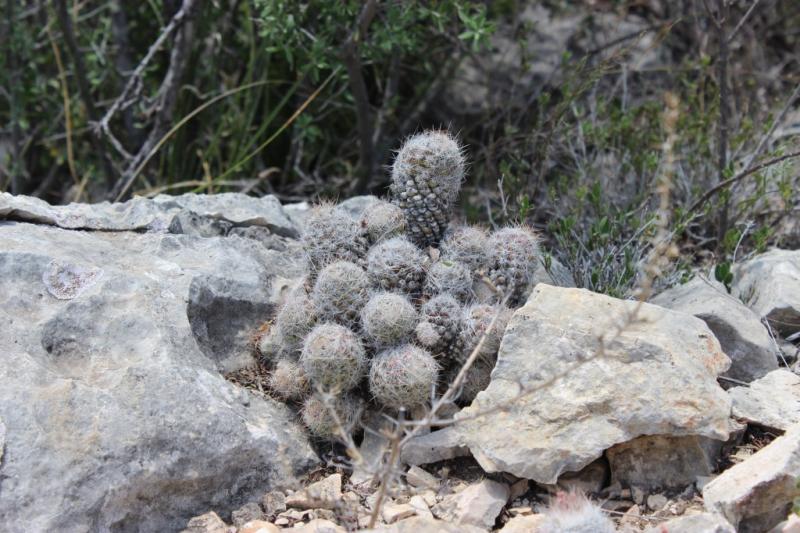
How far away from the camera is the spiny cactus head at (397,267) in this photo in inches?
115

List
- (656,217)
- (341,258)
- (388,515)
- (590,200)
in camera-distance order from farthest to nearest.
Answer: (590,200) < (656,217) < (341,258) < (388,515)

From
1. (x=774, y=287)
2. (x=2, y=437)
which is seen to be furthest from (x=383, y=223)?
(x=774, y=287)

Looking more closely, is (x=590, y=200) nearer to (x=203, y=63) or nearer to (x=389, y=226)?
(x=389, y=226)

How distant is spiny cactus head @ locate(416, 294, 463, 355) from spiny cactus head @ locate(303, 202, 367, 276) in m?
0.37

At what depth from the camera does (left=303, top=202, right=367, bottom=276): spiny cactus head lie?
304 centimetres

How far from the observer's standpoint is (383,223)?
121 inches

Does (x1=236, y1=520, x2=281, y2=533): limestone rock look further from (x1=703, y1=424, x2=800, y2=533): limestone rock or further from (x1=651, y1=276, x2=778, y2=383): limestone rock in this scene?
(x1=651, y1=276, x2=778, y2=383): limestone rock

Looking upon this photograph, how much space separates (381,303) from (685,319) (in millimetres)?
991

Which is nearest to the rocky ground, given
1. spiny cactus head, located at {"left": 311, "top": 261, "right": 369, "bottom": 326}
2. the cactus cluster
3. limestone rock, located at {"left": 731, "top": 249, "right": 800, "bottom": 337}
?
the cactus cluster

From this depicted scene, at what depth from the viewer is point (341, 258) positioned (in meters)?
3.04

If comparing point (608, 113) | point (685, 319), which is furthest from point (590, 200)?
point (685, 319)

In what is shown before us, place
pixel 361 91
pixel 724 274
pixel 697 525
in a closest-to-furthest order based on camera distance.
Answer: pixel 697 525, pixel 724 274, pixel 361 91

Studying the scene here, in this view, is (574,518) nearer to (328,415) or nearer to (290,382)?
(328,415)

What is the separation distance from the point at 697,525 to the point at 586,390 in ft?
1.64
